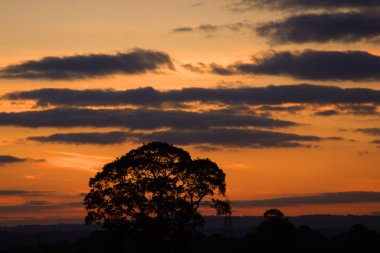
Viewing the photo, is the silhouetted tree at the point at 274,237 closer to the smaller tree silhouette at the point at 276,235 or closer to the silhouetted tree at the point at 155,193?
the smaller tree silhouette at the point at 276,235

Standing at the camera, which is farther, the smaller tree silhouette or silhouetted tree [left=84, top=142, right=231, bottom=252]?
the smaller tree silhouette

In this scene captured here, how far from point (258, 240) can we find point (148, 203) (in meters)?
54.6

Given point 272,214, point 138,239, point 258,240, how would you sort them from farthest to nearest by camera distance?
point 272,214 → point 258,240 → point 138,239

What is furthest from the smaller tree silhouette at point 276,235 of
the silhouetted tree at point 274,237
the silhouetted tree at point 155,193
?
the silhouetted tree at point 155,193

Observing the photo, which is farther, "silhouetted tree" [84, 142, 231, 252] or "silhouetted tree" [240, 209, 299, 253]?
"silhouetted tree" [240, 209, 299, 253]

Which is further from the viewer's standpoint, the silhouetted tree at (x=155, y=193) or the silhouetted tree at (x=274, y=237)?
the silhouetted tree at (x=274, y=237)

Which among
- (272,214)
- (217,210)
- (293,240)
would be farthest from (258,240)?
(217,210)

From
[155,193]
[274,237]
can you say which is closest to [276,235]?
[274,237]

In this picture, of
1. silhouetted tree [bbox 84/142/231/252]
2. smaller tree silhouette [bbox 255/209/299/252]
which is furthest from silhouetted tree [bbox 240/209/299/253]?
silhouetted tree [bbox 84/142/231/252]

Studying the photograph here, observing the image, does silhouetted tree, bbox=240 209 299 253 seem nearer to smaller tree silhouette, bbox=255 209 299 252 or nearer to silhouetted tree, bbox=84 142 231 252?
smaller tree silhouette, bbox=255 209 299 252

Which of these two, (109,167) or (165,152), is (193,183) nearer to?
(165,152)

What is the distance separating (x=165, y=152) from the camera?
286 feet

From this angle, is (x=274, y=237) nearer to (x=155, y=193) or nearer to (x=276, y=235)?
(x=276, y=235)

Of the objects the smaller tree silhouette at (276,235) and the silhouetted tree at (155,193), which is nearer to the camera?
the silhouetted tree at (155,193)
